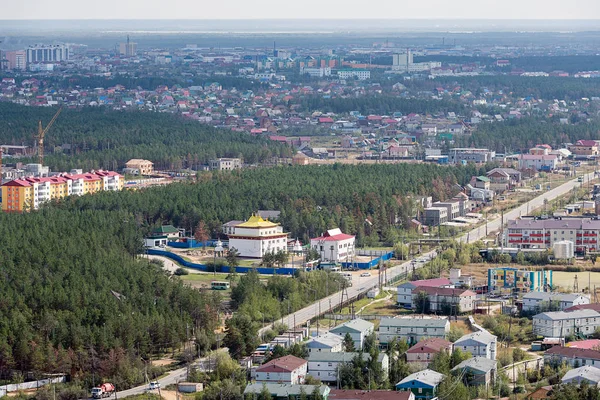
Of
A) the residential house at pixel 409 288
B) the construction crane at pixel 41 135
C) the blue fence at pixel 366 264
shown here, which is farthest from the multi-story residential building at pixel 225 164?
the residential house at pixel 409 288

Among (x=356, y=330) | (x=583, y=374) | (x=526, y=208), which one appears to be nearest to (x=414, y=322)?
(x=356, y=330)

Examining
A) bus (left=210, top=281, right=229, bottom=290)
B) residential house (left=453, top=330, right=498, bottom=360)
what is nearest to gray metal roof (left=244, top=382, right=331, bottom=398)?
residential house (left=453, top=330, right=498, bottom=360)

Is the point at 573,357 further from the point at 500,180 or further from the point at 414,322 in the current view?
the point at 500,180

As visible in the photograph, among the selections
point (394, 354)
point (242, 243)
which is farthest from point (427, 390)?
point (242, 243)

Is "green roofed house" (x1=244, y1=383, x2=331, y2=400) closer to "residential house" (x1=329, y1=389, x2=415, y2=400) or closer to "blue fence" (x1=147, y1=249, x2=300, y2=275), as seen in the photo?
"residential house" (x1=329, y1=389, x2=415, y2=400)

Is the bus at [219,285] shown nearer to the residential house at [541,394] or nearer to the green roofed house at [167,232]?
the green roofed house at [167,232]
